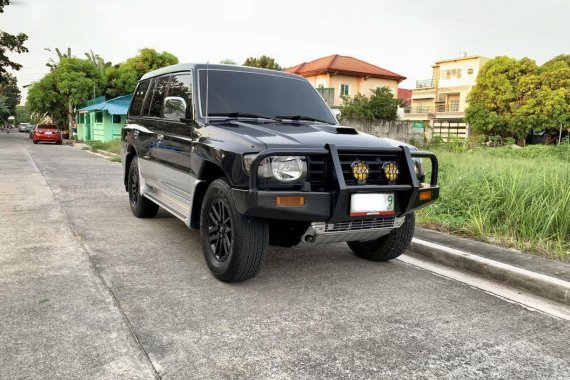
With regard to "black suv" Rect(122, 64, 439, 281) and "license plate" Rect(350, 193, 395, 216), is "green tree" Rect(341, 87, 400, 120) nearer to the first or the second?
"black suv" Rect(122, 64, 439, 281)

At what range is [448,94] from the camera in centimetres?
4947

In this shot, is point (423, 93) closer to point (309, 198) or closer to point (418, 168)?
point (418, 168)

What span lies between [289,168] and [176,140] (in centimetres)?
165

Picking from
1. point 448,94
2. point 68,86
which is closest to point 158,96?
point 68,86

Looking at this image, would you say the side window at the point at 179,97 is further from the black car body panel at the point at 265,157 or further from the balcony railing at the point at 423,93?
the balcony railing at the point at 423,93

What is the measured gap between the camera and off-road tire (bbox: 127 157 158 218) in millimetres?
6098

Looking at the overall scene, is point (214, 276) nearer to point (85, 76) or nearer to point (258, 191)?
point (258, 191)

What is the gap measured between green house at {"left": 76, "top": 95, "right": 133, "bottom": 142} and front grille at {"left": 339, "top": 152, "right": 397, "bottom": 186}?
79.9ft

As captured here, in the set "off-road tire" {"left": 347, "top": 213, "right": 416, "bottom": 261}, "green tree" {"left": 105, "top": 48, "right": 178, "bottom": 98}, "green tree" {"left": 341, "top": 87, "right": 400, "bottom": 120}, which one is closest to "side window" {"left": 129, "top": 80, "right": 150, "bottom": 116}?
"off-road tire" {"left": 347, "top": 213, "right": 416, "bottom": 261}

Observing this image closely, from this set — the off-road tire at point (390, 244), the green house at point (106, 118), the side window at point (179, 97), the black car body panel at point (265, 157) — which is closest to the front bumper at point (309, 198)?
the black car body panel at point (265, 157)

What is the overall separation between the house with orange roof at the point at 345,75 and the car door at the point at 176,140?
118 ft

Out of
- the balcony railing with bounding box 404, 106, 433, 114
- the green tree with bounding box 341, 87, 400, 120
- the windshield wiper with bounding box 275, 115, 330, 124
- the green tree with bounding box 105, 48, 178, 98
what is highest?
the green tree with bounding box 105, 48, 178, 98

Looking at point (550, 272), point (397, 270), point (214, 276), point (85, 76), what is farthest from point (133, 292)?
point (85, 76)

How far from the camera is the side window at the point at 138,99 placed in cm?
592
